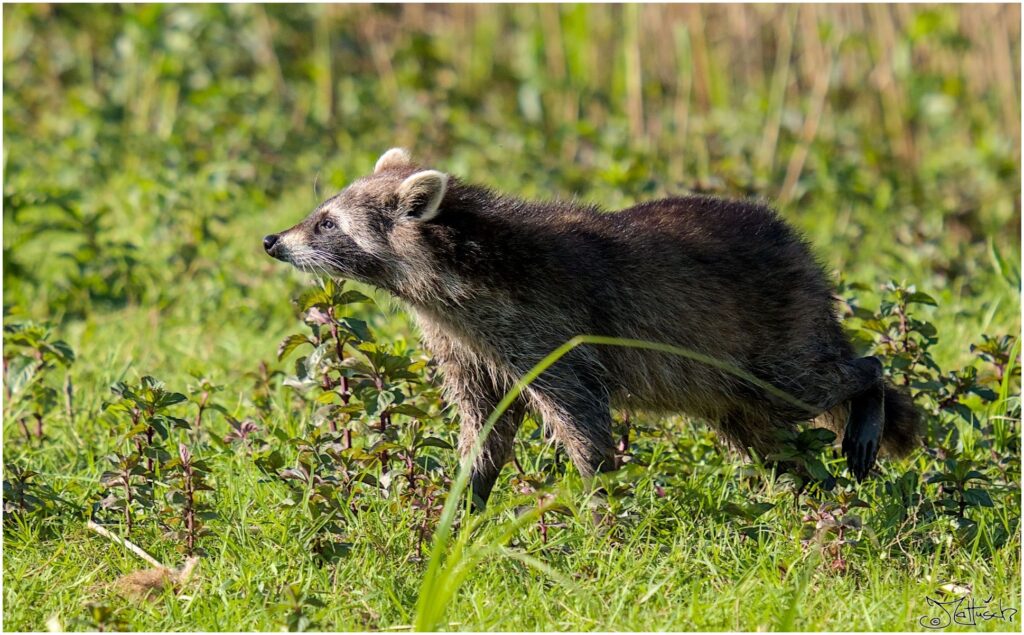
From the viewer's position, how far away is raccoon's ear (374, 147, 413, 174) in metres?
A: 5.73

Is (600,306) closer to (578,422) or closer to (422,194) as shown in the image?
(578,422)

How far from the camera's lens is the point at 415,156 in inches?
415

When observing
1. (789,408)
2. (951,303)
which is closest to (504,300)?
(789,408)

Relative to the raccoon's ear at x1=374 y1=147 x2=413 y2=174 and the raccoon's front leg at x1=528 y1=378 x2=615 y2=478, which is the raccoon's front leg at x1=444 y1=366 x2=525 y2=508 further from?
the raccoon's ear at x1=374 y1=147 x2=413 y2=174

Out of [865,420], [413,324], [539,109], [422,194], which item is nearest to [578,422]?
[422,194]

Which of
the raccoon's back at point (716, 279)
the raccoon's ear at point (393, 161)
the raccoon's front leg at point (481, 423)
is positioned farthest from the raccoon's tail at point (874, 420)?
the raccoon's ear at point (393, 161)

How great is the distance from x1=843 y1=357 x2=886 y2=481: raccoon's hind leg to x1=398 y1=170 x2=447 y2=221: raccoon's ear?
1914 millimetres

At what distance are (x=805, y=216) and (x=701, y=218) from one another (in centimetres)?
430

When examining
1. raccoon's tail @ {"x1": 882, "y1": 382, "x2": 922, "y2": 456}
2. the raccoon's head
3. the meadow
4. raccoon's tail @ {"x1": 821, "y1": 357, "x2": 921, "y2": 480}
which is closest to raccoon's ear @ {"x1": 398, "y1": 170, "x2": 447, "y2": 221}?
the raccoon's head

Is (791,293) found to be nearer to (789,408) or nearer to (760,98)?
(789,408)

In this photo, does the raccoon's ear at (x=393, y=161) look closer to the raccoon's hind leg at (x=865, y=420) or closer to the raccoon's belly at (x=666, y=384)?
the raccoon's belly at (x=666, y=384)

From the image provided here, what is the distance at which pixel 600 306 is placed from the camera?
17.1 feet

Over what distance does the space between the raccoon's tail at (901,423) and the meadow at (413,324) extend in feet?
0.25

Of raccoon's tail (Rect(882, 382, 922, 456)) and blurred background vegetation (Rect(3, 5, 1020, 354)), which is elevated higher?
blurred background vegetation (Rect(3, 5, 1020, 354))
